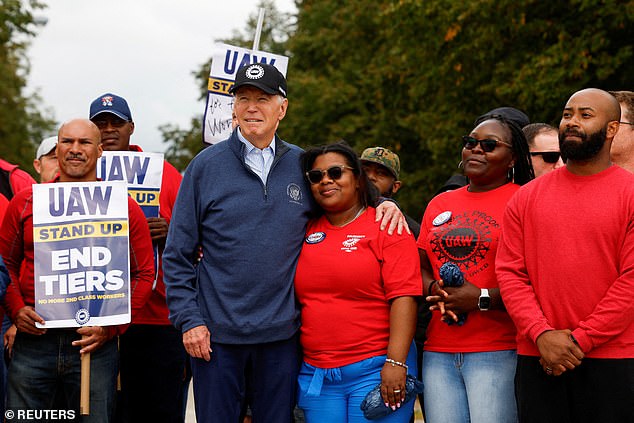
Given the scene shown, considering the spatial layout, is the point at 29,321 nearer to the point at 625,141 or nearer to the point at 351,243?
the point at 351,243

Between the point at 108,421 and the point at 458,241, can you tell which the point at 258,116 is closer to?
the point at 458,241

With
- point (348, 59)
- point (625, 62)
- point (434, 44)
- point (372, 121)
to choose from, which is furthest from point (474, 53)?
point (348, 59)

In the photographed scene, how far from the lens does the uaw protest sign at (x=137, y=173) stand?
620cm

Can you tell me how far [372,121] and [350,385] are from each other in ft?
64.7

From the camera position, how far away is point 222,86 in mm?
8164

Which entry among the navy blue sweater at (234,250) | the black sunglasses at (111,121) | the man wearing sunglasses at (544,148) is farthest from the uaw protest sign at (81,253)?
the man wearing sunglasses at (544,148)

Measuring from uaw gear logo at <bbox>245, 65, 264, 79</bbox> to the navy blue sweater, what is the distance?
0.42 m

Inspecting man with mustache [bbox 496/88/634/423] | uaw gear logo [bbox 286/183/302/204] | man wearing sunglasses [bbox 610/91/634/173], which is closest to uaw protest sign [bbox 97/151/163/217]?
uaw gear logo [bbox 286/183/302/204]

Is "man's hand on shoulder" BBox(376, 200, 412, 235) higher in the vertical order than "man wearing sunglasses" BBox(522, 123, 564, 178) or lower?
lower

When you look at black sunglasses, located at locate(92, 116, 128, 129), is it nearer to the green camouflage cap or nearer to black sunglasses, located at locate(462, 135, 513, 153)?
the green camouflage cap

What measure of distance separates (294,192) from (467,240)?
100cm

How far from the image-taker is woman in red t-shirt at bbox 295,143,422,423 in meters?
4.75

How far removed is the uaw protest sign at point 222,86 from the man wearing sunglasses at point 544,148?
2782 mm

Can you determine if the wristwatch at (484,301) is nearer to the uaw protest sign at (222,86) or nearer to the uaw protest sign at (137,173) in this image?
the uaw protest sign at (137,173)
